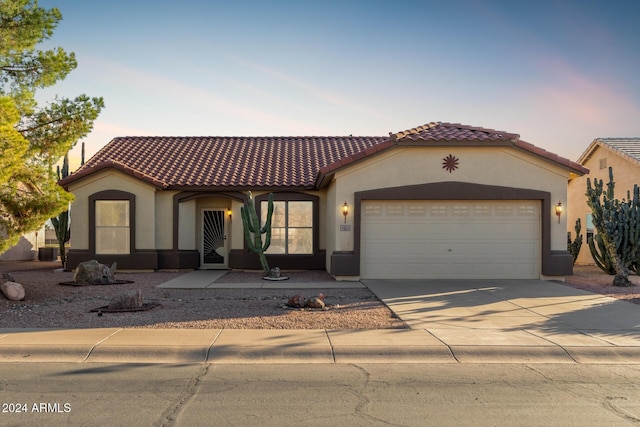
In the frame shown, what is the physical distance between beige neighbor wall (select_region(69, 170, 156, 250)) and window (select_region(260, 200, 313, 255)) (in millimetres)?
4043

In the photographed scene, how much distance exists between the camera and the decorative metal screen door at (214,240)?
19234 mm

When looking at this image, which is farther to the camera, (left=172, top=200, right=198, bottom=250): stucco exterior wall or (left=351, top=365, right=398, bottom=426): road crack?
(left=172, top=200, right=198, bottom=250): stucco exterior wall

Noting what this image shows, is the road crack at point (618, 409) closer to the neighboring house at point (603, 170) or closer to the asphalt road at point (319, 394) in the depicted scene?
the asphalt road at point (319, 394)

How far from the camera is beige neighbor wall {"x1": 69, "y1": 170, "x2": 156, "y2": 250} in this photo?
17.8m

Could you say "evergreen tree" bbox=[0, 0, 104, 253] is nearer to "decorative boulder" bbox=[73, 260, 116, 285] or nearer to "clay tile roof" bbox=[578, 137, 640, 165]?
"decorative boulder" bbox=[73, 260, 116, 285]

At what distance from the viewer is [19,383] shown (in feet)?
18.8

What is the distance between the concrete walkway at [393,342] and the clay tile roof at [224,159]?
10.1 meters

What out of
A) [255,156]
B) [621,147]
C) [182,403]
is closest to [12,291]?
[182,403]

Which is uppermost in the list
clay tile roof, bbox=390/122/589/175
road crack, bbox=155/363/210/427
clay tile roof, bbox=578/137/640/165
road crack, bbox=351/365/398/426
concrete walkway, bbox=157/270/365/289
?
clay tile roof, bbox=578/137/640/165

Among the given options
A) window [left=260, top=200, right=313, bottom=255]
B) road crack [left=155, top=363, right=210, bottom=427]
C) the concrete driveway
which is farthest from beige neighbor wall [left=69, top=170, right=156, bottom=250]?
road crack [left=155, top=363, right=210, bottom=427]

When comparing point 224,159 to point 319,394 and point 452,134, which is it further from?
point 319,394

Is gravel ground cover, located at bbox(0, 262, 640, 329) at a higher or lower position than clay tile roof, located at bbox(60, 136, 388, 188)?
lower

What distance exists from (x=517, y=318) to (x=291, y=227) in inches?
401

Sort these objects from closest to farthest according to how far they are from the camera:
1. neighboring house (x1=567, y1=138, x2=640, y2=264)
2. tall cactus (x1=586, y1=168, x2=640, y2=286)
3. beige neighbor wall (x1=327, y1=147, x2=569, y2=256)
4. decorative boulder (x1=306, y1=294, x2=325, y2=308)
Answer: decorative boulder (x1=306, y1=294, x2=325, y2=308) → tall cactus (x1=586, y1=168, x2=640, y2=286) → beige neighbor wall (x1=327, y1=147, x2=569, y2=256) → neighboring house (x1=567, y1=138, x2=640, y2=264)
